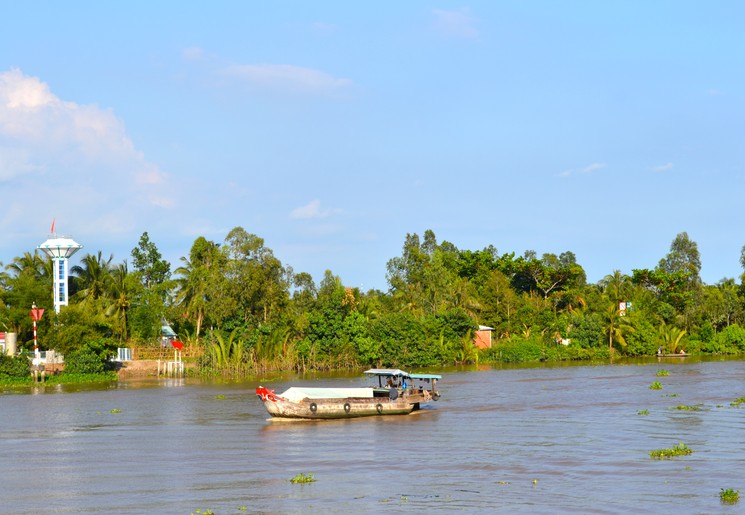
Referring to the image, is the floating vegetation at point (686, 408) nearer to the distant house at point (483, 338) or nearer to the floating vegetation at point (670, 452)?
the floating vegetation at point (670, 452)

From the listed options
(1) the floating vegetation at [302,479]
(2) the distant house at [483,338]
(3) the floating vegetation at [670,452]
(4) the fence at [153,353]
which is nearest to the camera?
(1) the floating vegetation at [302,479]

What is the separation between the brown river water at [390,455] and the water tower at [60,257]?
1283 inches

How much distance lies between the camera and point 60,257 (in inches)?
3477

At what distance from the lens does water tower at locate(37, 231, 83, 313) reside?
86.3 meters

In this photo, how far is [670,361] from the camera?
3494 inches

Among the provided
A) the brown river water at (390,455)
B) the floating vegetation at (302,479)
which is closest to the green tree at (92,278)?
the brown river water at (390,455)

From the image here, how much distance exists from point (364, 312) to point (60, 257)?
2889cm

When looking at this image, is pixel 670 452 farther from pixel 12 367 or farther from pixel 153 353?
pixel 153 353

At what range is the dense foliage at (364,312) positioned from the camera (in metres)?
78.6

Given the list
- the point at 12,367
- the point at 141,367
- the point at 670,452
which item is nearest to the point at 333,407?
the point at 670,452

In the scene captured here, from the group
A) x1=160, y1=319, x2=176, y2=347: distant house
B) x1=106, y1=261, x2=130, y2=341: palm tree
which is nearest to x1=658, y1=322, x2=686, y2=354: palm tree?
x1=160, y1=319, x2=176, y2=347: distant house

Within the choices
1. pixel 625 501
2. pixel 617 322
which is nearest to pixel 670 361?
pixel 617 322

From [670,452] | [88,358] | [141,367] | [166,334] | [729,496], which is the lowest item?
[729,496]

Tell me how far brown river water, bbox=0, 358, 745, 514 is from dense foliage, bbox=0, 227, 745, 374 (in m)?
23.3
